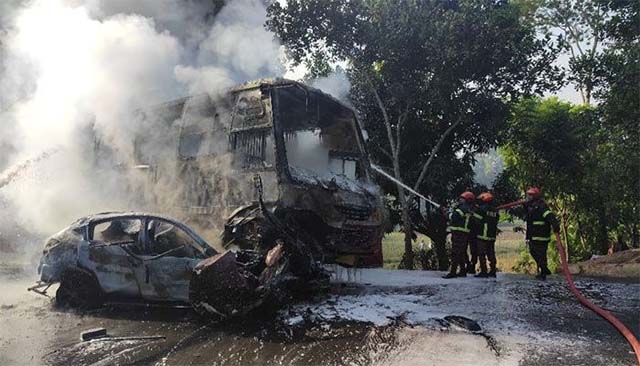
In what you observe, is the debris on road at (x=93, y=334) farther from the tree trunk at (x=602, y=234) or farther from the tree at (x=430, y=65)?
the tree trunk at (x=602, y=234)

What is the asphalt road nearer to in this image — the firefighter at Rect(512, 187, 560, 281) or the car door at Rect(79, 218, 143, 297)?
the car door at Rect(79, 218, 143, 297)

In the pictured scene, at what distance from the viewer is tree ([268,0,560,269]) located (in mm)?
11641

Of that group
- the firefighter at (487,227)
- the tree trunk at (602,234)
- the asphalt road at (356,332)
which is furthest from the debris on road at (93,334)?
the tree trunk at (602,234)

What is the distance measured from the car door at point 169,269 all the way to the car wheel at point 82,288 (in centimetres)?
61

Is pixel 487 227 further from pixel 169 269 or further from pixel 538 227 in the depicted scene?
pixel 169 269

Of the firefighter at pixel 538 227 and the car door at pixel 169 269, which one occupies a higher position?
the firefighter at pixel 538 227

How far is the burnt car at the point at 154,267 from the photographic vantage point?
5102 mm

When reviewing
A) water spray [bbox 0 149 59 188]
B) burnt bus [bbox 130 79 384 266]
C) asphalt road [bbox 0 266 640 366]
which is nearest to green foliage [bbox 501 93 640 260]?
asphalt road [bbox 0 266 640 366]

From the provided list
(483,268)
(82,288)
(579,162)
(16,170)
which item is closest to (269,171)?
(82,288)

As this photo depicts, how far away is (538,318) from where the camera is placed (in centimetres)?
536

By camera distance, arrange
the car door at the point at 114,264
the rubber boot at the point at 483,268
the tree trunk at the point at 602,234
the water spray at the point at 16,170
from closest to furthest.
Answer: the car door at the point at 114,264 → the rubber boot at the point at 483,268 → the water spray at the point at 16,170 → the tree trunk at the point at 602,234

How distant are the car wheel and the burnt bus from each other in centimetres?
154

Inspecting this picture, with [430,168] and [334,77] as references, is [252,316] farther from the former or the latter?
[334,77]

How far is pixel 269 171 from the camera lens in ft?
21.0
